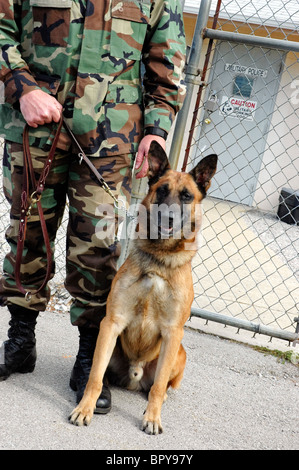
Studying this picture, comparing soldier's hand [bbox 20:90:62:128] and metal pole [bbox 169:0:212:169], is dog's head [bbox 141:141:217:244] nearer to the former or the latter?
soldier's hand [bbox 20:90:62:128]

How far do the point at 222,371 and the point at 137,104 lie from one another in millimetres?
1747

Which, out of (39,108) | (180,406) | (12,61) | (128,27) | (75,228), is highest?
(128,27)

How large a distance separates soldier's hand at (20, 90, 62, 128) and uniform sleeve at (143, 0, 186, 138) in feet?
1.63

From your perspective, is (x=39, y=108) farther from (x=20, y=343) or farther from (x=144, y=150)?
(x=20, y=343)

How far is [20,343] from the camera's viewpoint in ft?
9.47

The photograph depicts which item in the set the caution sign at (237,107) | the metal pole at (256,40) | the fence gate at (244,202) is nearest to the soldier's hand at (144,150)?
the fence gate at (244,202)

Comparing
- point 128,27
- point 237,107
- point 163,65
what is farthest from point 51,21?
point 237,107

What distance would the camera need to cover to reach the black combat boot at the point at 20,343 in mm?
2842

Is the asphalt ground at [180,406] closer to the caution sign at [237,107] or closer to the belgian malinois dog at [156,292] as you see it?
the belgian malinois dog at [156,292]

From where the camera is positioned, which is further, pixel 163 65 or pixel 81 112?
pixel 163 65

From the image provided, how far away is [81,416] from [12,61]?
1.66 metres

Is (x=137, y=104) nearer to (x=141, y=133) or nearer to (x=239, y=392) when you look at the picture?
(x=141, y=133)

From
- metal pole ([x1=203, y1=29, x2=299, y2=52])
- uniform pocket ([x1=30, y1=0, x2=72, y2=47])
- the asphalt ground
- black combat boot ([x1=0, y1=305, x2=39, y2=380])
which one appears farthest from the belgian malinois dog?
metal pole ([x1=203, y1=29, x2=299, y2=52])

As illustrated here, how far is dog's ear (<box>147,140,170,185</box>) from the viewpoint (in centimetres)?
275
